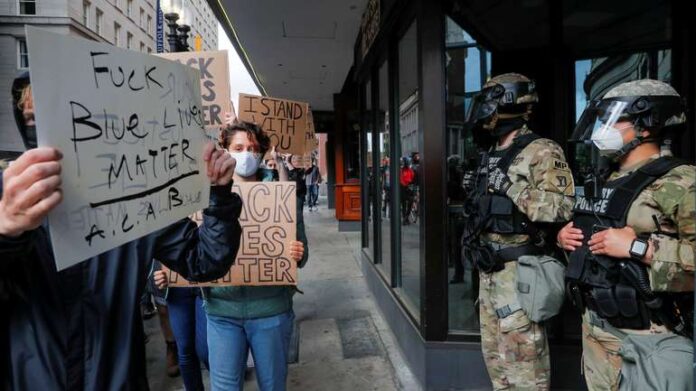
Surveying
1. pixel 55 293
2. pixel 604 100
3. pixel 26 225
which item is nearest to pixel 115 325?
pixel 55 293

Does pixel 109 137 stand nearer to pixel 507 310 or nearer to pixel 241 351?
pixel 241 351

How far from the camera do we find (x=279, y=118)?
4.05m

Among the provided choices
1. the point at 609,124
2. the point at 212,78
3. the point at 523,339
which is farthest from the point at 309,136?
the point at 609,124

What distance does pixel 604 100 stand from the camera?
6.52ft

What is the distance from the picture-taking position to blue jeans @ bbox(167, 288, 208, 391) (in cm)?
291

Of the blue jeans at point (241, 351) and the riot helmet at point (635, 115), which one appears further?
the blue jeans at point (241, 351)

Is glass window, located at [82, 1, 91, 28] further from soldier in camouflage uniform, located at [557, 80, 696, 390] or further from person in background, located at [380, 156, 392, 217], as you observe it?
soldier in camouflage uniform, located at [557, 80, 696, 390]

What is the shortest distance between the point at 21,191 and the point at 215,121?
2.03m

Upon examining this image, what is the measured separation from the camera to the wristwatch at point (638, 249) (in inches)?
68.8

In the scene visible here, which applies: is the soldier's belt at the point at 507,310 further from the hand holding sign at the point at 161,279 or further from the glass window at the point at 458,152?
the hand holding sign at the point at 161,279

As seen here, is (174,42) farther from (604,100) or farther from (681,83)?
(681,83)

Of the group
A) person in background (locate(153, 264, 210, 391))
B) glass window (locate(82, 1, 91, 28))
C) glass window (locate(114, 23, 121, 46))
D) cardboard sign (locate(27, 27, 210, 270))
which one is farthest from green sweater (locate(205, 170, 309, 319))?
glass window (locate(114, 23, 121, 46))

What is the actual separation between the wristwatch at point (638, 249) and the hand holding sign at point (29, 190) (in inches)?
75.7

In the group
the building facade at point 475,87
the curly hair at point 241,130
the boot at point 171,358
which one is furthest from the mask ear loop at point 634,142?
the boot at point 171,358
